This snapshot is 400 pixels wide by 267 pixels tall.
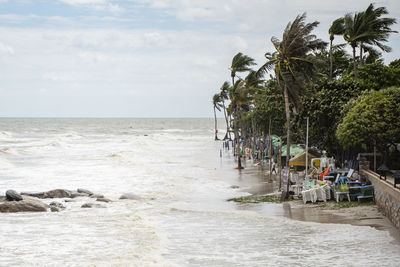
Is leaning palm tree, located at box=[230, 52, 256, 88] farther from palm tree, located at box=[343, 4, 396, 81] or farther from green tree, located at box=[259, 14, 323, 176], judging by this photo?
green tree, located at box=[259, 14, 323, 176]

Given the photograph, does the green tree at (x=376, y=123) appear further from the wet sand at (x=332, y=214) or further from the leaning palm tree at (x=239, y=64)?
the leaning palm tree at (x=239, y=64)

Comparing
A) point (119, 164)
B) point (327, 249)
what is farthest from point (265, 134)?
point (327, 249)

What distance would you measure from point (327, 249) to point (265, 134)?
3842 centimetres

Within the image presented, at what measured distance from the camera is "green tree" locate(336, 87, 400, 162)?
20.3m

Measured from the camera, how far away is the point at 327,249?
13461 mm

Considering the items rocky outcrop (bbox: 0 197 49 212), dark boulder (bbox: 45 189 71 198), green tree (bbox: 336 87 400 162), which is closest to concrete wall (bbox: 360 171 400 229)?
green tree (bbox: 336 87 400 162)

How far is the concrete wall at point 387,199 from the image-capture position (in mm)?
14815

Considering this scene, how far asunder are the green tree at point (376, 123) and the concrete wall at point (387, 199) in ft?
6.60

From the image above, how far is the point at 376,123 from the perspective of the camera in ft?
66.4

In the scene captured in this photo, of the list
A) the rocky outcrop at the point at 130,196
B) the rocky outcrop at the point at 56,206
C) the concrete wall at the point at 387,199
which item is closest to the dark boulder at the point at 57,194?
the rocky outcrop at the point at 56,206

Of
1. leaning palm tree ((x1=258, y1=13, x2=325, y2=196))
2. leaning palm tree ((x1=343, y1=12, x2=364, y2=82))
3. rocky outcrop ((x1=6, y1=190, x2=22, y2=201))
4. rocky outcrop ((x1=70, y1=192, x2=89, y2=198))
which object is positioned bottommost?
rocky outcrop ((x1=70, y1=192, x2=89, y2=198))

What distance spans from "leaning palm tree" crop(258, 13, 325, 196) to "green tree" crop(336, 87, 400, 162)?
2.55m

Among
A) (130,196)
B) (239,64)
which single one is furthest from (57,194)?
(239,64)

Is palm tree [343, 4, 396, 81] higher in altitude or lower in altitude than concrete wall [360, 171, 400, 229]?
higher
